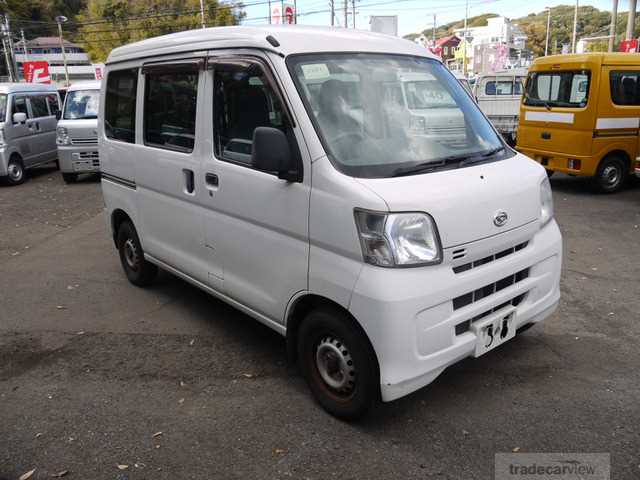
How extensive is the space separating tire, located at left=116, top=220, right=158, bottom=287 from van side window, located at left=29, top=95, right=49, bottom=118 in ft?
30.1

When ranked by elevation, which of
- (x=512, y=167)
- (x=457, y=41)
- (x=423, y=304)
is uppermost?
(x=457, y=41)

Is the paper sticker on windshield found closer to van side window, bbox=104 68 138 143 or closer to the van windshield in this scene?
the van windshield

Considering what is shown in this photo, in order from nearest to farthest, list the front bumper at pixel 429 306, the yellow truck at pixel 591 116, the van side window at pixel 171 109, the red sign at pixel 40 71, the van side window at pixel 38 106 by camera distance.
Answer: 1. the front bumper at pixel 429 306
2. the van side window at pixel 171 109
3. the yellow truck at pixel 591 116
4. the van side window at pixel 38 106
5. the red sign at pixel 40 71

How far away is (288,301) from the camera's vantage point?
10.8 ft

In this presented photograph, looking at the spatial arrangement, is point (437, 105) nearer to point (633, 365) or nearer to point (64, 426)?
point (633, 365)

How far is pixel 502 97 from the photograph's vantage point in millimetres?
15297

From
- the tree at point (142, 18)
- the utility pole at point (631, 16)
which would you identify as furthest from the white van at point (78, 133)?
the tree at point (142, 18)

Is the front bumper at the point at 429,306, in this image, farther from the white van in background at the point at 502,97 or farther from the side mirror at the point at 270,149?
the white van in background at the point at 502,97

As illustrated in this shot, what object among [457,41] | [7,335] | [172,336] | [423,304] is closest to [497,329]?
[423,304]

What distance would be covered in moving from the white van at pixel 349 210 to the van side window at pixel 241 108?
0.01 meters

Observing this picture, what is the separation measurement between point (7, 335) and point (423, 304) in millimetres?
3661

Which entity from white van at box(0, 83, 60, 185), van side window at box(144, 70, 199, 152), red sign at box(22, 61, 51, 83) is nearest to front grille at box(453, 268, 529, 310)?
van side window at box(144, 70, 199, 152)

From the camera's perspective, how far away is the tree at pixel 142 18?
5166cm

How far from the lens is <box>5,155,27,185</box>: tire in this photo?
12.0 meters
